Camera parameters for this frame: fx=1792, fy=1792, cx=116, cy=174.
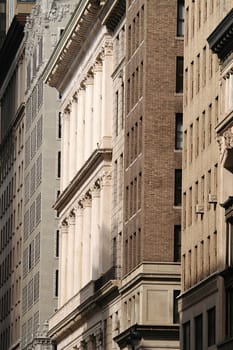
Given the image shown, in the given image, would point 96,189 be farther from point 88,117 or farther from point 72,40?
point 72,40

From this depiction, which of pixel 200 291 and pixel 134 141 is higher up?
pixel 134 141

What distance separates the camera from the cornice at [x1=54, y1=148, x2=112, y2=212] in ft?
429

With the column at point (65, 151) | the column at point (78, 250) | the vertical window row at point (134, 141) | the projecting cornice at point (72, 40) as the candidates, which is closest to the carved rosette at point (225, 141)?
the vertical window row at point (134, 141)

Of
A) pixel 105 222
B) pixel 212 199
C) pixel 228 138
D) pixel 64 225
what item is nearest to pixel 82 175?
pixel 105 222

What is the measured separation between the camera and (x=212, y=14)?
317 ft

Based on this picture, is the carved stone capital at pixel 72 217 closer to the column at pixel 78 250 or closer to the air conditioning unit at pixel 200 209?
the column at pixel 78 250

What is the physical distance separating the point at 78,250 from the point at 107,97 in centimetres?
1793

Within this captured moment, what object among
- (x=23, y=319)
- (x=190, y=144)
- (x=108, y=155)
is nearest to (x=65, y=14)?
(x=23, y=319)

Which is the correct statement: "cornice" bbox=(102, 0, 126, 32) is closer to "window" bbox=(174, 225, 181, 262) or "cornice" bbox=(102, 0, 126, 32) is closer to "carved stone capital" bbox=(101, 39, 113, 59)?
"carved stone capital" bbox=(101, 39, 113, 59)

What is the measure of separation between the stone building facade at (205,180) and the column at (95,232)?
31.3m

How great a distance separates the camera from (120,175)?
125188 mm

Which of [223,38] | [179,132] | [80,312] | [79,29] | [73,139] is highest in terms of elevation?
[79,29]

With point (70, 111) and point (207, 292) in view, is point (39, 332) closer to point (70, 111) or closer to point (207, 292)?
point (70, 111)

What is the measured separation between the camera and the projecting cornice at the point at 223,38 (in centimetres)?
8800
